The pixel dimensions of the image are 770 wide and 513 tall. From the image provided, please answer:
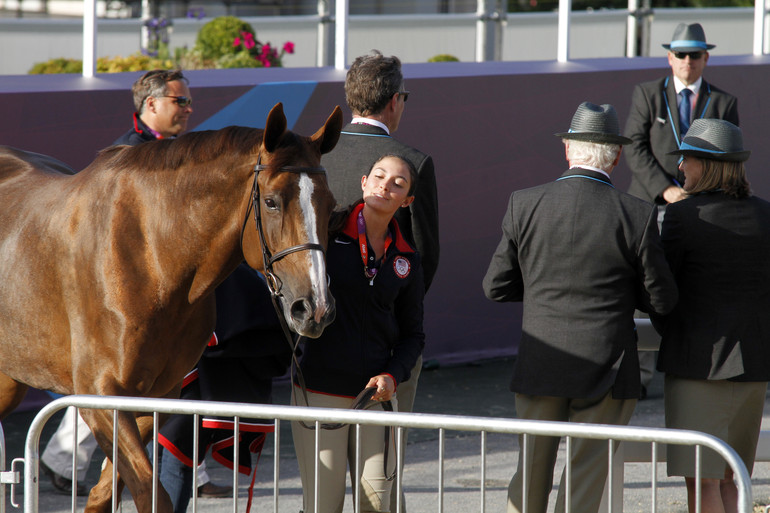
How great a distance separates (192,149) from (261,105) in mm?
3240

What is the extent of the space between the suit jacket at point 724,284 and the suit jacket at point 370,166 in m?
1.04

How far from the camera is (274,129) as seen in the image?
343cm

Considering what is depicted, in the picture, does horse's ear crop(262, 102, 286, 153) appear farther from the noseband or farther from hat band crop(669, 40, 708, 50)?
hat band crop(669, 40, 708, 50)

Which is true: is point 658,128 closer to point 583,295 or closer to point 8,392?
point 583,295

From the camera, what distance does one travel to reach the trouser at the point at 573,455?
3941 mm

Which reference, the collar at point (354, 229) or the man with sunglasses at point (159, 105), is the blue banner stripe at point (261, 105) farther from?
the collar at point (354, 229)

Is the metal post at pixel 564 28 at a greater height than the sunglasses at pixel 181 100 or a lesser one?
greater

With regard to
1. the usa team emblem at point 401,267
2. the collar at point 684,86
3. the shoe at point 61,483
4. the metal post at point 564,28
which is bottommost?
the shoe at point 61,483

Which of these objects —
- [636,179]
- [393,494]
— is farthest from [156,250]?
[636,179]

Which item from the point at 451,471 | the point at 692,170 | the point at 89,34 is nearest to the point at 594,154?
the point at 692,170

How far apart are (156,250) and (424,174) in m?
1.25

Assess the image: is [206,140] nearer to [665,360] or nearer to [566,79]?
[665,360]

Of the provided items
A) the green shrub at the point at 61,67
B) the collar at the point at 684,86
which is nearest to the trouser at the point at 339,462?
the collar at the point at 684,86

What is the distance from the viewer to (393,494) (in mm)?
4469
